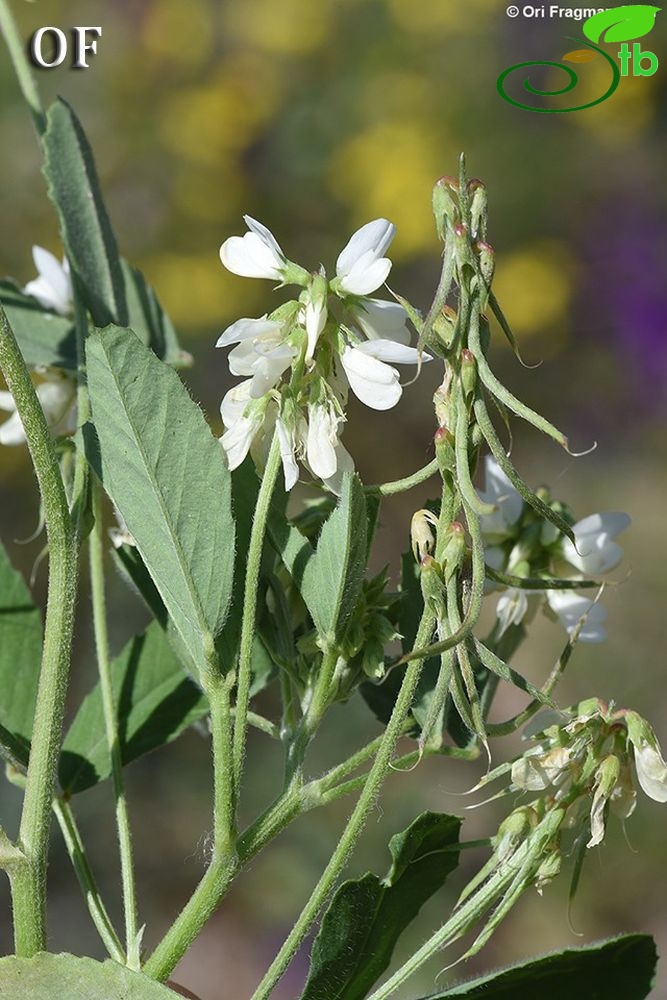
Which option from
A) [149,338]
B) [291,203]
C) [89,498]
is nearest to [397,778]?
[291,203]

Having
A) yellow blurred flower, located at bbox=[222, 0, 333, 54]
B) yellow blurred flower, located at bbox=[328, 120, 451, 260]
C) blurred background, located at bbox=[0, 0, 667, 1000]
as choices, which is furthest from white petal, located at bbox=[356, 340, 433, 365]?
yellow blurred flower, located at bbox=[222, 0, 333, 54]

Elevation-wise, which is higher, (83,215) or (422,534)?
(83,215)

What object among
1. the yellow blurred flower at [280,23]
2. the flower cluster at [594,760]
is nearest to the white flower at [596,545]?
the flower cluster at [594,760]

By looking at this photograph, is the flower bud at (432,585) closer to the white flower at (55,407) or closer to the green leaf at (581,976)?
the green leaf at (581,976)

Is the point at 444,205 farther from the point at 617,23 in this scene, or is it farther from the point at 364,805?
the point at 617,23

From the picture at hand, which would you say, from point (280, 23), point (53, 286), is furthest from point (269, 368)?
point (280, 23)

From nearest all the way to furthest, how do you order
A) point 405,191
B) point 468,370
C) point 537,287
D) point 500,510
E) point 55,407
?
point 468,370 < point 500,510 < point 55,407 < point 405,191 < point 537,287
